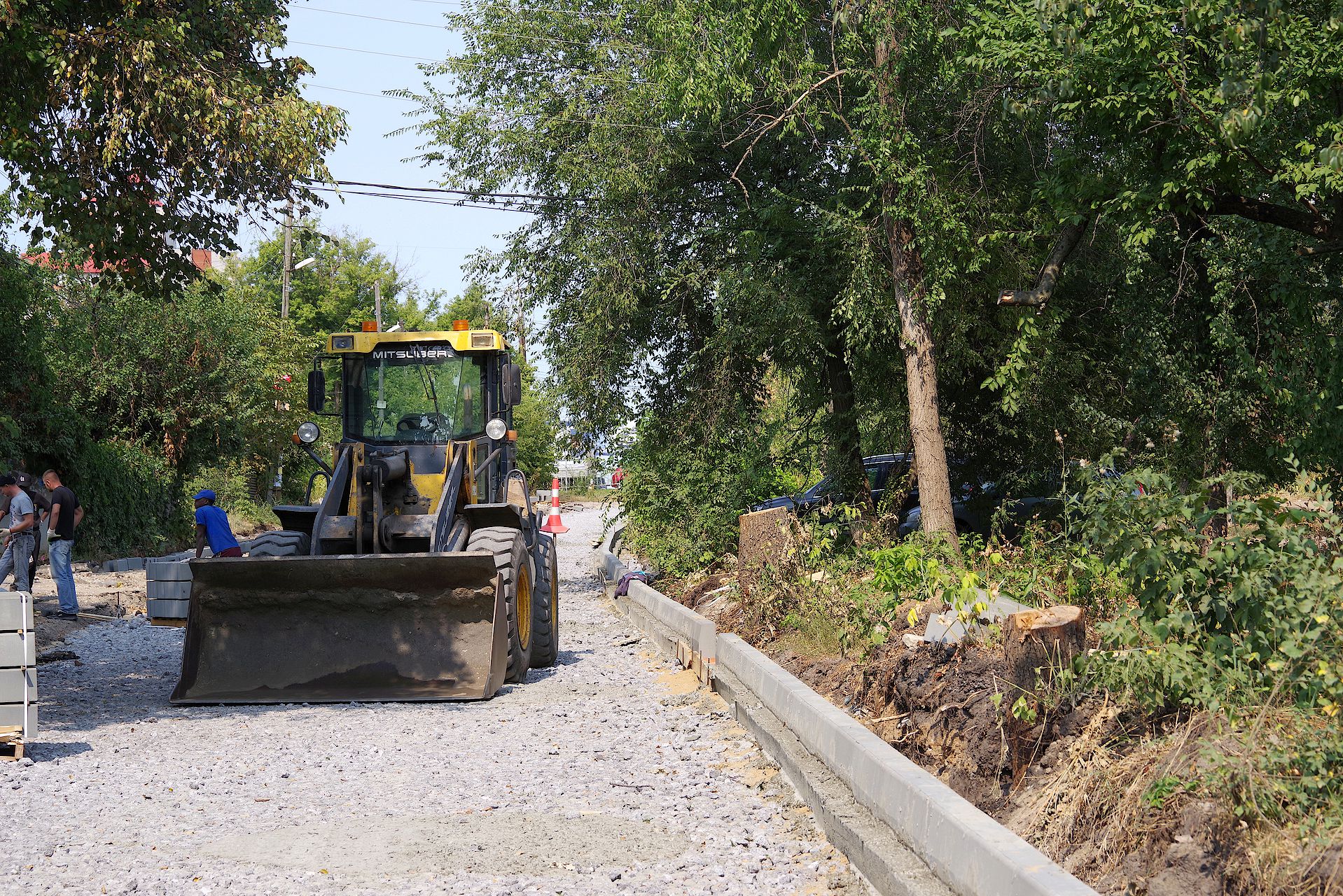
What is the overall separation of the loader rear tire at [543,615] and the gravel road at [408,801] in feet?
3.79

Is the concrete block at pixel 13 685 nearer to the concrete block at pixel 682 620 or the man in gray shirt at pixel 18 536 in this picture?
the concrete block at pixel 682 620

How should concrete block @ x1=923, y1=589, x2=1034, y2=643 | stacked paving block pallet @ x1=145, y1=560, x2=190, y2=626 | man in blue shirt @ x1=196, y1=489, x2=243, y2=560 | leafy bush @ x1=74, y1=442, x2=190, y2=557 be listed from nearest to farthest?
concrete block @ x1=923, y1=589, x2=1034, y2=643
stacked paving block pallet @ x1=145, y1=560, x2=190, y2=626
man in blue shirt @ x1=196, y1=489, x2=243, y2=560
leafy bush @ x1=74, y1=442, x2=190, y2=557

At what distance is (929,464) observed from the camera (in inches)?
573

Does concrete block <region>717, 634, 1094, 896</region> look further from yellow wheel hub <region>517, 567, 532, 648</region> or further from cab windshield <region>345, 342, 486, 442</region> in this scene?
cab windshield <region>345, 342, 486, 442</region>

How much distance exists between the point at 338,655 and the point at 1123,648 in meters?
6.91

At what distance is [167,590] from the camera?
12.9m

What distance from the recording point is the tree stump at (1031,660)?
20.0ft

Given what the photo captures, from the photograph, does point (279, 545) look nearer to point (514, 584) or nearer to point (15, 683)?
point (514, 584)

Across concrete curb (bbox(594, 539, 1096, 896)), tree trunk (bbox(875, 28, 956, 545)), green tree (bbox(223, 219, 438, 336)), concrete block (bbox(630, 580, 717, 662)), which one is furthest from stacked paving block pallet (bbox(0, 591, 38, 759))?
green tree (bbox(223, 219, 438, 336))

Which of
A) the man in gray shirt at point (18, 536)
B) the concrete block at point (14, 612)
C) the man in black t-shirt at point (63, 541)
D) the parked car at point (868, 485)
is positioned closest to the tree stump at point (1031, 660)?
the concrete block at point (14, 612)

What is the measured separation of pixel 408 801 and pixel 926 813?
126 inches

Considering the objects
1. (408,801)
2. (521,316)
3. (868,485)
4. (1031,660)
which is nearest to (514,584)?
(408,801)

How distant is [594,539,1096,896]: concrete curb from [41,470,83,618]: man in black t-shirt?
10.4m

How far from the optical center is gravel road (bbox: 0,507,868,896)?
5.81m
